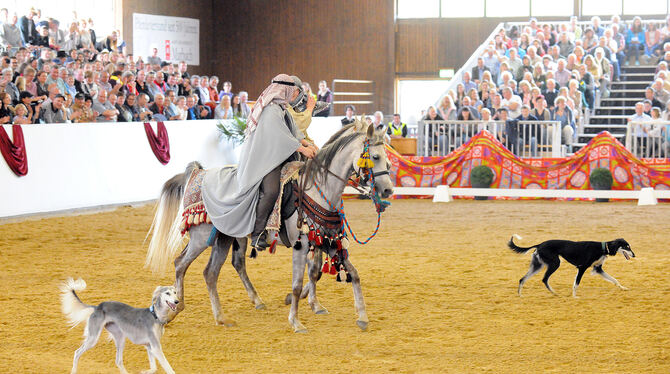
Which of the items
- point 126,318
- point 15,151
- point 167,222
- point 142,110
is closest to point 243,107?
point 142,110

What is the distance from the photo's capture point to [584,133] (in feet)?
78.0

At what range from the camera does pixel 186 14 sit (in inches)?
1316

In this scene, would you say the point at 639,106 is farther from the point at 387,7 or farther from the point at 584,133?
the point at 387,7

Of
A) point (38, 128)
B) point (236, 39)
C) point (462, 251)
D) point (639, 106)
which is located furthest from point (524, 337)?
point (236, 39)

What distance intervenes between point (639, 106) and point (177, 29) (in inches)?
698

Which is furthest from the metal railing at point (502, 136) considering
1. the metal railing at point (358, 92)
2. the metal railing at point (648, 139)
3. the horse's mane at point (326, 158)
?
the horse's mane at point (326, 158)

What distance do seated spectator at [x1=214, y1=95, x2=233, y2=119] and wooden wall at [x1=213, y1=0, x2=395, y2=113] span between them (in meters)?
11.7

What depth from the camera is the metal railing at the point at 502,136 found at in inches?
805

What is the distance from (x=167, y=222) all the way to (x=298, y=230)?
1449 mm

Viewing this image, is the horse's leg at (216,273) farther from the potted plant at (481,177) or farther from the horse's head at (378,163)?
the potted plant at (481,177)

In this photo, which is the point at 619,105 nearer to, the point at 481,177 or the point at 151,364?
the point at 481,177

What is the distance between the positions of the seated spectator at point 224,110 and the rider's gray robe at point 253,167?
14077 millimetres

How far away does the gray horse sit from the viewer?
24.8 feet

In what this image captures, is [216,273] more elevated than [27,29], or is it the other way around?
[27,29]
